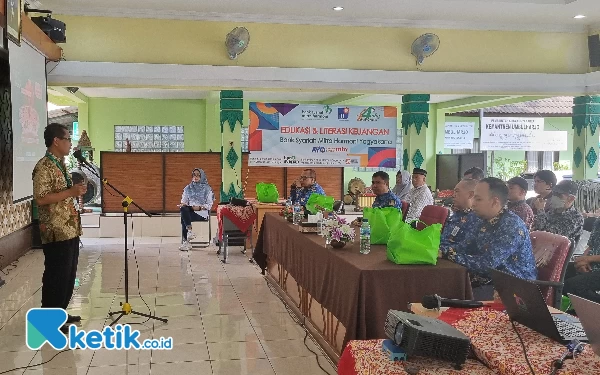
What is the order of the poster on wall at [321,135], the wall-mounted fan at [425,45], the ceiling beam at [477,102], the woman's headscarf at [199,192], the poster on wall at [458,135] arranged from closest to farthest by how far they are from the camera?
the wall-mounted fan at [425,45]
the poster on wall at [321,135]
the woman's headscarf at [199,192]
the ceiling beam at [477,102]
the poster on wall at [458,135]

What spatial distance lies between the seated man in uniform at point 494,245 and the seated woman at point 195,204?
563cm

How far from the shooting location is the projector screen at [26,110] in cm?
561

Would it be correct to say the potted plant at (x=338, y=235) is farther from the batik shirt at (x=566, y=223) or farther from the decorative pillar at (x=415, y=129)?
the decorative pillar at (x=415, y=129)

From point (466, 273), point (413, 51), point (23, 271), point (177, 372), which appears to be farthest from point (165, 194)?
point (466, 273)

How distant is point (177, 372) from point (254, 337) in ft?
2.66

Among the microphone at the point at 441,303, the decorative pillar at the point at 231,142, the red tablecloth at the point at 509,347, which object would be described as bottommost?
the red tablecloth at the point at 509,347

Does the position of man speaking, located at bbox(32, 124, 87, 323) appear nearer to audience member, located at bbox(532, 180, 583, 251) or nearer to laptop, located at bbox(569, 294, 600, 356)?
laptop, located at bbox(569, 294, 600, 356)

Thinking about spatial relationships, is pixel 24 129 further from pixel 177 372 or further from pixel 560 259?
pixel 560 259

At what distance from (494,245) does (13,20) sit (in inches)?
180

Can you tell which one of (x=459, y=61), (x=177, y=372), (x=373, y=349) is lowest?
(x=177, y=372)

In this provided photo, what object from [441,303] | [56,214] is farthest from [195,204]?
[441,303]

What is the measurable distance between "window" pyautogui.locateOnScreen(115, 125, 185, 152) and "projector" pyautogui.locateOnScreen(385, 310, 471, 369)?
13.1m

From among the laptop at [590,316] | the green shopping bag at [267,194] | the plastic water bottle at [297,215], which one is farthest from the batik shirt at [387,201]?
the laptop at [590,316]

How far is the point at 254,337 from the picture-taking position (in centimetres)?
427
